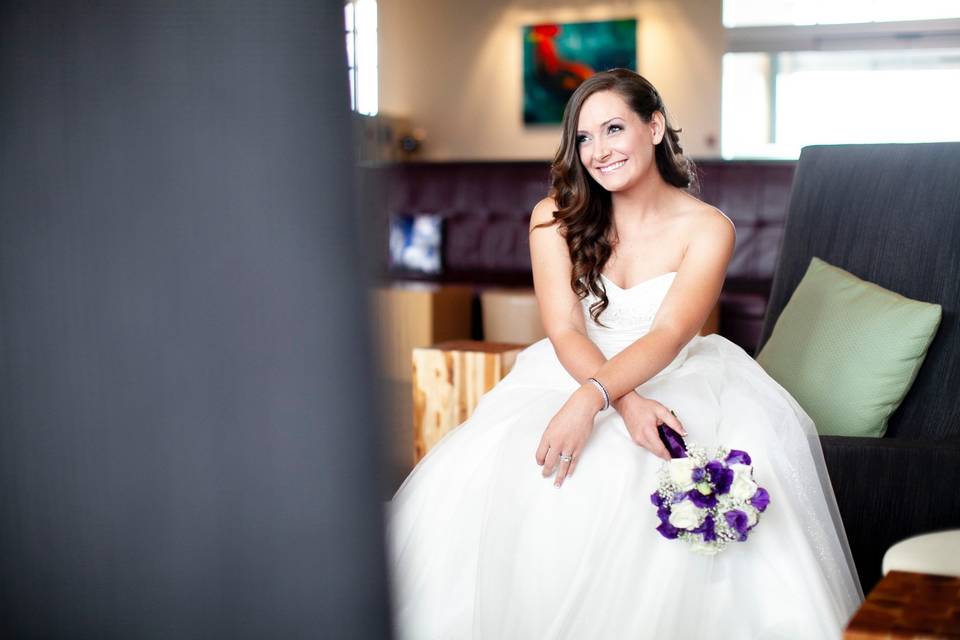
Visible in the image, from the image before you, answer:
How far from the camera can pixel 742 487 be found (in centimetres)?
152

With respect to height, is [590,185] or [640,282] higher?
[590,185]

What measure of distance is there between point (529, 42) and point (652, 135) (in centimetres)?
641

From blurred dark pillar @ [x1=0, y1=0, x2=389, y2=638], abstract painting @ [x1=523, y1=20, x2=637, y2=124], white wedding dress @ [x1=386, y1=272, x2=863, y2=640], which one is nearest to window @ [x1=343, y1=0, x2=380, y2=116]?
blurred dark pillar @ [x1=0, y1=0, x2=389, y2=638]

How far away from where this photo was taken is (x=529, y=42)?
8.37 m

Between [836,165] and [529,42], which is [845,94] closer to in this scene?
[529,42]

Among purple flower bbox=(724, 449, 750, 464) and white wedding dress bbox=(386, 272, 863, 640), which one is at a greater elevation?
purple flower bbox=(724, 449, 750, 464)

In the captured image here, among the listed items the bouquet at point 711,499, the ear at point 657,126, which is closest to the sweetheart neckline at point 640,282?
the ear at point 657,126

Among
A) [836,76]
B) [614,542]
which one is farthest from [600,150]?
[836,76]

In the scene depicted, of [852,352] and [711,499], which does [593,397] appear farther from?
[852,352]

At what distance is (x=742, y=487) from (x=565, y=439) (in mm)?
372

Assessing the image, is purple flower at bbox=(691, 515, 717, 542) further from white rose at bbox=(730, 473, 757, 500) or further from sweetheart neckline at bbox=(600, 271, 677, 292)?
sweetheart neckline at bbox=(600, 271, 677, 292)

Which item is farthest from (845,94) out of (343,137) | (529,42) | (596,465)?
(343,137)

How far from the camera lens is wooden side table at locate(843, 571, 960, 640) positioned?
1.09 m

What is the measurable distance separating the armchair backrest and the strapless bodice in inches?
20.7
